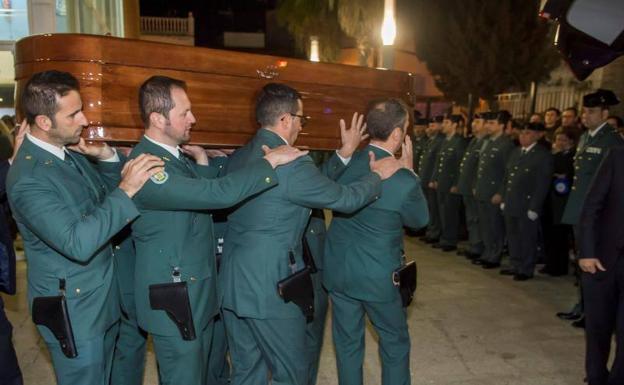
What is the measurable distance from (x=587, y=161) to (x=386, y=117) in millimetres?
2567

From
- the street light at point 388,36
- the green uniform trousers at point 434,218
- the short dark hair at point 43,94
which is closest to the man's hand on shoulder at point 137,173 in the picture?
the short dark hair at point 43,94

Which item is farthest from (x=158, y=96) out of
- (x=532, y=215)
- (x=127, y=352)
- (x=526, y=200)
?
(x=526, y=200)

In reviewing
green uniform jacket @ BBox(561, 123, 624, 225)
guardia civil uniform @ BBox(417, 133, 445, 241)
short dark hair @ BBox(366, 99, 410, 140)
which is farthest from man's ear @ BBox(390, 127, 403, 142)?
guardia civil uniform @ BBox(417, 133, 445, 241)

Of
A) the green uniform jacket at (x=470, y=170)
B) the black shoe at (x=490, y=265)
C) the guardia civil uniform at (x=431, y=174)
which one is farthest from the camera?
the guardia civil uniform at (x=431, y=174)

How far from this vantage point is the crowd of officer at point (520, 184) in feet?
14.7

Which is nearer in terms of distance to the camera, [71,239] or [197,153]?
[71,239]

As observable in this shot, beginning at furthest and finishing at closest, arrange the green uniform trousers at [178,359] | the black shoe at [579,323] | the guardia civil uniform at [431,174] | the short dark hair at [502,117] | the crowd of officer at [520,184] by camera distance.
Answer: the guardia civil uniform at [431,174]
the short dark hair at [502,117]
the crowd of officer at [520,184]
the black shoe at [579,323]
the green uniform trousers at [178,359]

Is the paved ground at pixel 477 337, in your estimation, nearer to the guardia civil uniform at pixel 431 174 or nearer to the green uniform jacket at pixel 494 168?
the green uniform jacket at pixel 494 168

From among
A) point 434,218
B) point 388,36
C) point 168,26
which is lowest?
point 434,218

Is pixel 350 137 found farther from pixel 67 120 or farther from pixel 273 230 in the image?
pixel 67 120

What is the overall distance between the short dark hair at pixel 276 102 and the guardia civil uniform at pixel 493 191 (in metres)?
4.29

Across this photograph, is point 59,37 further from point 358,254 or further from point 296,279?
point 358,254

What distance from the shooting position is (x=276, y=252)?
90.3 inches

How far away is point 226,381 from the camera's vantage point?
305 centimetres
